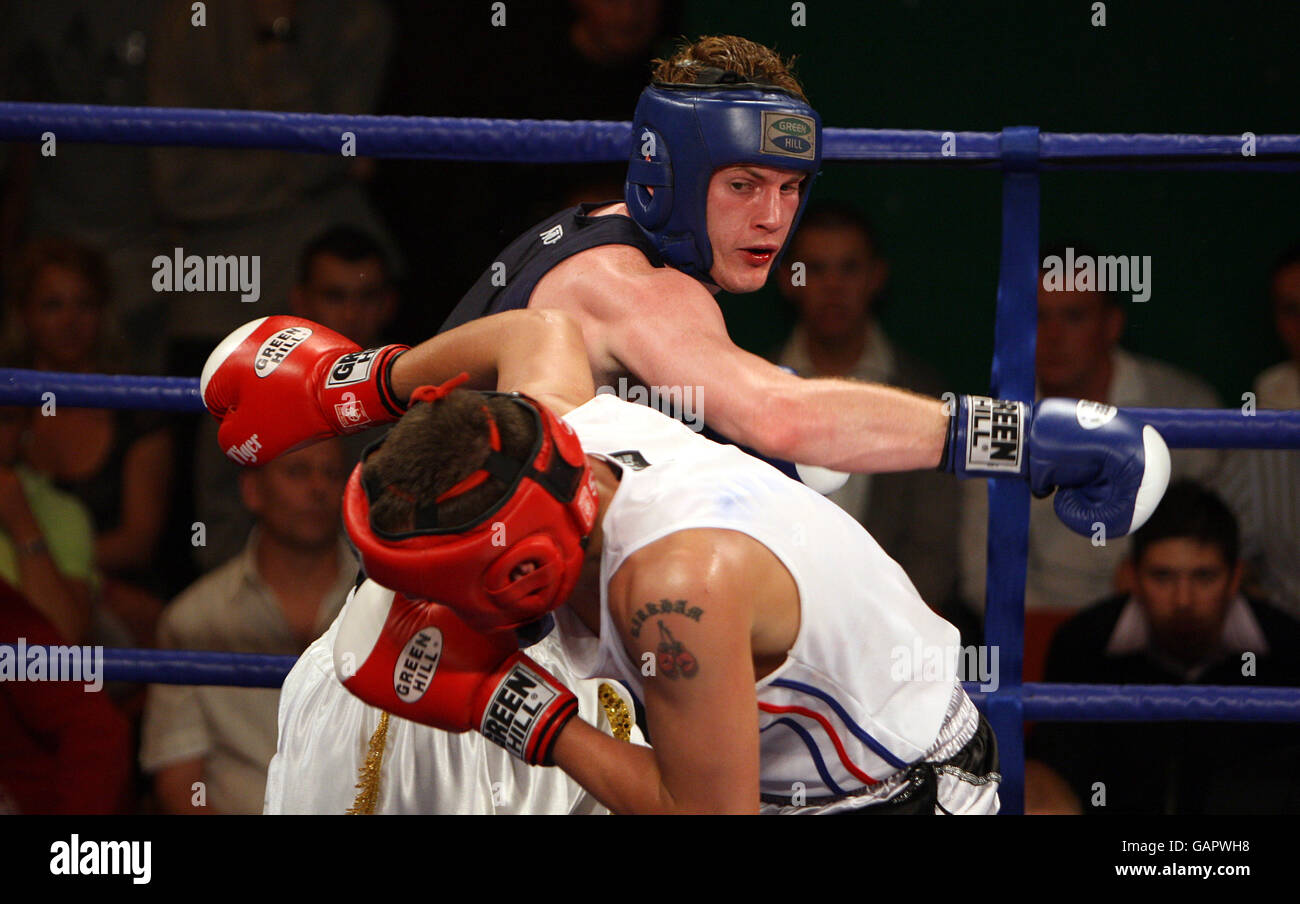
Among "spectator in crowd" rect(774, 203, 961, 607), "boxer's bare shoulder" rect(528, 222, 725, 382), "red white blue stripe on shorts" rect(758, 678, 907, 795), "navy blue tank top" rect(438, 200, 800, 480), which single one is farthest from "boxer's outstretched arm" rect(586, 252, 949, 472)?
Answer: "spectator in crowd" rect(774, 203, 961, 607)

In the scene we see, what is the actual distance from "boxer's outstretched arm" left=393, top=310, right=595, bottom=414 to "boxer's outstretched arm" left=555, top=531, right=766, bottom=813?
0.33m

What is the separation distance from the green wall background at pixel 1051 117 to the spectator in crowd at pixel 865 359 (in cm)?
37

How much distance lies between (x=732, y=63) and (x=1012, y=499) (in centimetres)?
80

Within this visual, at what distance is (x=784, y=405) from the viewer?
1918 mm

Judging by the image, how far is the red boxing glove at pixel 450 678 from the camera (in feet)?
4.84

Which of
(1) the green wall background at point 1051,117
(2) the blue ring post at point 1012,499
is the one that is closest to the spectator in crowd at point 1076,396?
Answer: (1) the green wall background at point 1051,117

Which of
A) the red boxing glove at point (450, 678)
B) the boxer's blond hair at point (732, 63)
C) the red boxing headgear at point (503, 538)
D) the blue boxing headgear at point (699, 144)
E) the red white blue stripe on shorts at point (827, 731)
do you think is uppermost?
the boxer's blond hair at point (732, 63)

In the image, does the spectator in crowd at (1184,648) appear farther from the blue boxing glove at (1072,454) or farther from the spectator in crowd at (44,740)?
the spectator in crowd at (44,740)

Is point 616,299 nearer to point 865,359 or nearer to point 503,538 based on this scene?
point 503,538

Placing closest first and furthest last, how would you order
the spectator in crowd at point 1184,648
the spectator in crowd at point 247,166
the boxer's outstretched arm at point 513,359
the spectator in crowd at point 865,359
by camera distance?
the boxer's outstretched arm at point 513,359 → the spectator in crowd at point 1184,648 → the spectator in crowd at point 865,359 → the spectator in crowd at point 247,166

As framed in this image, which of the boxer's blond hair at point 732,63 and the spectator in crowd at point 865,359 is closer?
the boxer's blond hair at point 732,63

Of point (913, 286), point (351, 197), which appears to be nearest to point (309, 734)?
point (351, 197)

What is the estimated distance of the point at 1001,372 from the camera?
6.81 ft
